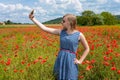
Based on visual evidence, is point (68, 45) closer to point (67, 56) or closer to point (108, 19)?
point (67, 56)

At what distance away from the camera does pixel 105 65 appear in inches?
242

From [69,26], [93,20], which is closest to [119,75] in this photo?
[69,26]

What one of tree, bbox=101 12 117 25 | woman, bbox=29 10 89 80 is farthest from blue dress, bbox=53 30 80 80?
tree, bbox=101 12 117 25

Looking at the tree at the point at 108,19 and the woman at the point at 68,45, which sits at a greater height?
the woman at the point at 68,45

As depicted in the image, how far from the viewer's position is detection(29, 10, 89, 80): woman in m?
5.13

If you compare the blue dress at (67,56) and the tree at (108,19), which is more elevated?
the blue dress at (67,56)

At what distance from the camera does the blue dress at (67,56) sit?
17.1 ft

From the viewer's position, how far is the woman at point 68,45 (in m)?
5.13

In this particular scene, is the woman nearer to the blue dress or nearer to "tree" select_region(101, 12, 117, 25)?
the blue dress

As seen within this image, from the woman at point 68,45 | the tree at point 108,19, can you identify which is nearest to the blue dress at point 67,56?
the woman at point 68,45

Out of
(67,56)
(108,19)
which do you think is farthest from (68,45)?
(108,19)

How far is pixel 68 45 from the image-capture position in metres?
5.23

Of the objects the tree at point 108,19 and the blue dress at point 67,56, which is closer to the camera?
the blue dress at point 67,56

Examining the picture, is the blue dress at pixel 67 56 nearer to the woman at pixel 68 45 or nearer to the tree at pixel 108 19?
the woman at pixel 68 45
